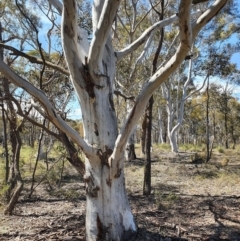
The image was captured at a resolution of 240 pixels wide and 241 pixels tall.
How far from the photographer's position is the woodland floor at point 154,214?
367cm

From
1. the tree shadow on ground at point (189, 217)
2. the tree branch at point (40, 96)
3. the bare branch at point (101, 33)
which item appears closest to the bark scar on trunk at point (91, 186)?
the tree branch at point (40, 96)

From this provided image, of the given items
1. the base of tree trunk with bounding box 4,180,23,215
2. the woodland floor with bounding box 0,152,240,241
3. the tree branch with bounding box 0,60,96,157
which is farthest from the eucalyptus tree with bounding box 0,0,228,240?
the base of tree trunk with bounding box 4,180,23,215

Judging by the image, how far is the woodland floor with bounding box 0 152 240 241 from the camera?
144 inches

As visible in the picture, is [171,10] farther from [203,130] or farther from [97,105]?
[203,130]

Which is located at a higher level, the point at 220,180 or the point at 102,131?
the point at 102,131

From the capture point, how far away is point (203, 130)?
3609 cm

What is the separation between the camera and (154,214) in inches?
178

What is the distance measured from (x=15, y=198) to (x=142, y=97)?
2720 millimetres

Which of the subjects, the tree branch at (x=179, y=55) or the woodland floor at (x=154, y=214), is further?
the woodland floor at (x=154, y=214)

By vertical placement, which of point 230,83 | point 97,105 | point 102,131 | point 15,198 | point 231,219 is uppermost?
point 230,83

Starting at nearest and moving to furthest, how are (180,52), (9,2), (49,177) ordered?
(180,52) < (49,177) < (9,2)

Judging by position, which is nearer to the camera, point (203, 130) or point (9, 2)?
point (9, 2)

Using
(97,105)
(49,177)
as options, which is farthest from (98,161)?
(49,177)

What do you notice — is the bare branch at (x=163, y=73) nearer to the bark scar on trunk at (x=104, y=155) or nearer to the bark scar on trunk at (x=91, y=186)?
the bark scar on trunk at (x=104, y=155)
